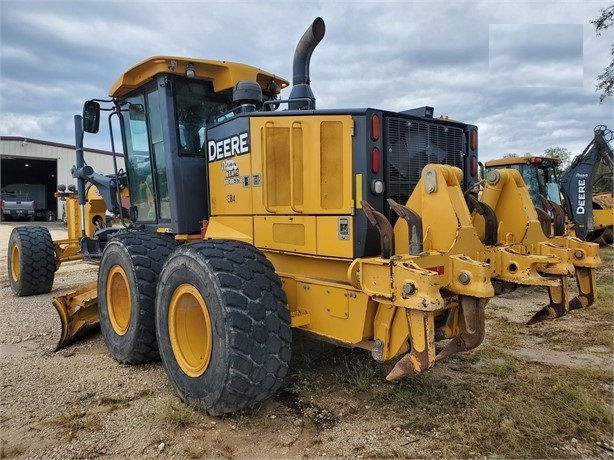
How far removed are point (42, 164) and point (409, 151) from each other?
36287 mm

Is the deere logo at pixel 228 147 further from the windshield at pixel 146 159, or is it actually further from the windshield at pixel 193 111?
the windshield at pixel 146 159

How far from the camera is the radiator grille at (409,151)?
11.6 feet

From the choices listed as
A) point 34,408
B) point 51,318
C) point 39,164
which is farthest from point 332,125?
point 39,164

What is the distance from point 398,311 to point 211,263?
4.09 feet

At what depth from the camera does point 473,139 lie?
4250 mm

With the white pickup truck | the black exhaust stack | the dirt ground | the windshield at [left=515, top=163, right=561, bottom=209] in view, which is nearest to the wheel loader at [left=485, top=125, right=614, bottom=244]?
the windshield at [left=515, top=163, right=561, bottom=209]

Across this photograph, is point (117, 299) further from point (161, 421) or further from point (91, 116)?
point (91, 116)

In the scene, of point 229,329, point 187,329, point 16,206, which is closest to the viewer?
point 229,329

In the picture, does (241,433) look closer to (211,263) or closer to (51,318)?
(211,263)

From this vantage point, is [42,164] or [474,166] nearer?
[474,166]

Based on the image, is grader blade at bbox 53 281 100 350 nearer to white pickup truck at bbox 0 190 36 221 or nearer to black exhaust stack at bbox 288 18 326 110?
black exhaust stack at bbox 288 18 326 110

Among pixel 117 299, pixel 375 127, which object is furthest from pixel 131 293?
pixel 375 127

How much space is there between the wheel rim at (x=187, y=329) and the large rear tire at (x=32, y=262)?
5230mm

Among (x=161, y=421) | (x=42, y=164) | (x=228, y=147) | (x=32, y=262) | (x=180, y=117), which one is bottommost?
(x=161, y=421)
